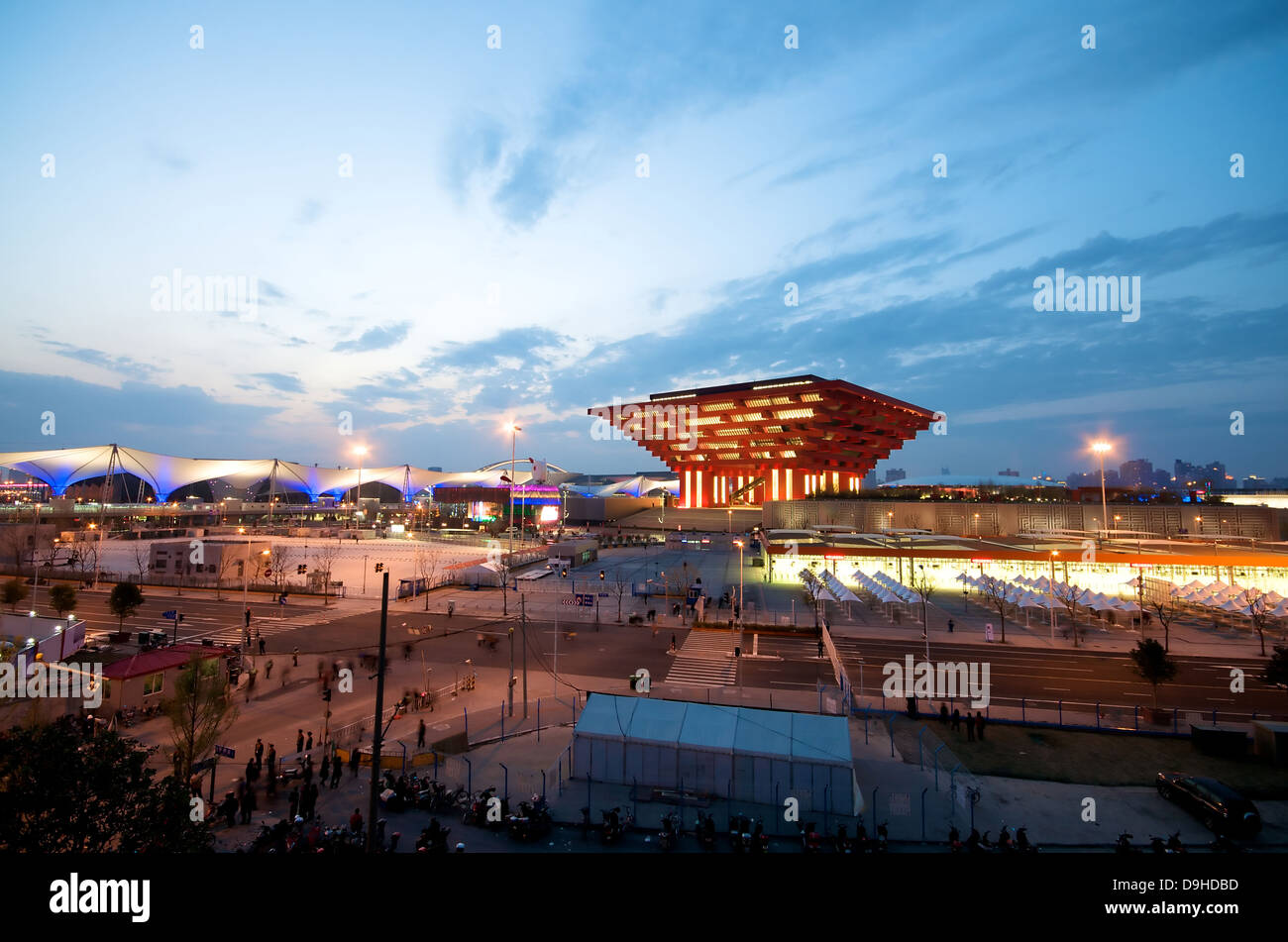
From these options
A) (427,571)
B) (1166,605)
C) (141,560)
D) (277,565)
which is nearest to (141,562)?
(141,560)

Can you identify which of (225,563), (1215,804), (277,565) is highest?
(225,563)

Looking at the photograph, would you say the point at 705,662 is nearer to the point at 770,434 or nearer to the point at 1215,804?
the point at 1215,804

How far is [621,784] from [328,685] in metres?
13.0

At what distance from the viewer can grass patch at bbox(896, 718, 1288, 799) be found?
1529 cm

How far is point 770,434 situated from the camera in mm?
96250

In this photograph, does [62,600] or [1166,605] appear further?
[1166,605]

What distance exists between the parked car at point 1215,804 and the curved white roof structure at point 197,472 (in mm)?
121948

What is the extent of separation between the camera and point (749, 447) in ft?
331

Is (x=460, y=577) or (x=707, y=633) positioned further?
(x=460, y=577)

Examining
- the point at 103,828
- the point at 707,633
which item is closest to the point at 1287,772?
the point at 707,633

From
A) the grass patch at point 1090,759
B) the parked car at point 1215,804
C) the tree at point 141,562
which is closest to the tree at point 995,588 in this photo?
the grass patch at point 1090,759

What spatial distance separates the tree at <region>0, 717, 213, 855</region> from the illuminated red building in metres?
87.2

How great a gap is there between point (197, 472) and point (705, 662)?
121932 millimetres
